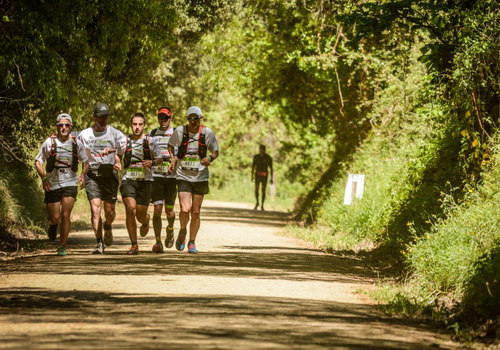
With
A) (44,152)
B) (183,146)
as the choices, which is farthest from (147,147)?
(44,152)

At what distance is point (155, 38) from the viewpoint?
19.1 m

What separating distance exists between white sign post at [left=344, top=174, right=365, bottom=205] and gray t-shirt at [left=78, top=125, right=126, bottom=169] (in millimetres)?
7920

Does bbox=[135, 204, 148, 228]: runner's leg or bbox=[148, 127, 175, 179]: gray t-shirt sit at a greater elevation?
bbox=[148, 127, 175, 179]: gray t-shirt

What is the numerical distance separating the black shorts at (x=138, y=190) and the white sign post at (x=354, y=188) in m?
7.44

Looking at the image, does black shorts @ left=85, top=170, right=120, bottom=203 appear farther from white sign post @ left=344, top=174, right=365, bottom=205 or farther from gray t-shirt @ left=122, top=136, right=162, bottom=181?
white sign post @ left=344, top=174, right=365, bottom=205

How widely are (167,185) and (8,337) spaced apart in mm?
8568

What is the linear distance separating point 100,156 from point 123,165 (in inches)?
15.5

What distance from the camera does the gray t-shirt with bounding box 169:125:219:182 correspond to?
1540 centimetres

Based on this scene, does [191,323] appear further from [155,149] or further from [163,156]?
[163,156]

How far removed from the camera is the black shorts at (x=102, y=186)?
612 inches

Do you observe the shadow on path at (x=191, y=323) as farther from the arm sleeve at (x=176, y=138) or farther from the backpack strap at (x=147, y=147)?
the arm sleeve at (x=176, y=138)

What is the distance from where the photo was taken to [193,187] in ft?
51.1

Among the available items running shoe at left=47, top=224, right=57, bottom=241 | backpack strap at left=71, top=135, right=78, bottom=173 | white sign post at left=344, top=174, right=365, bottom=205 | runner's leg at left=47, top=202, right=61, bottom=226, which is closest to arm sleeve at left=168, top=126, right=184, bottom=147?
backpack strap at left=71, top=135, right=78, bottom=173

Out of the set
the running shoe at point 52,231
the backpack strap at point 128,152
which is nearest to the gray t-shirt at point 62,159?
the backpack strap at point 128,152
